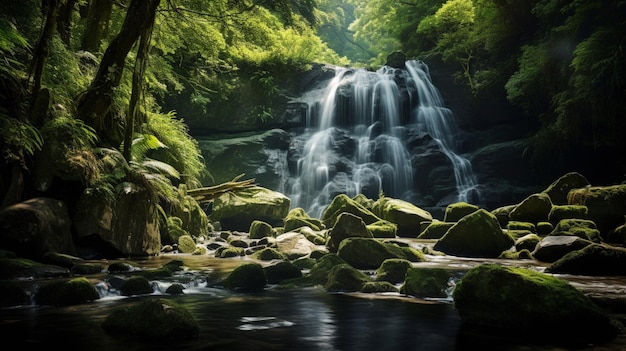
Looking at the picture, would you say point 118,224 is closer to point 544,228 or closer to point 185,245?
point 185,245

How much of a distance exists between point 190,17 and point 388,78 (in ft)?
49.7

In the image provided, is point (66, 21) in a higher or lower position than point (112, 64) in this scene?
higher

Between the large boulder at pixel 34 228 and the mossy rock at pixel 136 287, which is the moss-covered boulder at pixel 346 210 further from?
the mossy rock at pixel 136 287

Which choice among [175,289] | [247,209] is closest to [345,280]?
[175,289]

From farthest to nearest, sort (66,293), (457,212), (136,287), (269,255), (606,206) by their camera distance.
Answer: (457,212) → (606,206) → (269,255) → (136,287) → (66,293)

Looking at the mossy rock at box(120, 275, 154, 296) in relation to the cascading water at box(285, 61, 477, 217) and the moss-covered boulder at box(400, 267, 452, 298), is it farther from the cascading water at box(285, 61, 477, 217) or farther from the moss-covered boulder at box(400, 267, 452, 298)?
the cascading water at box(285, 61, 477, 217)

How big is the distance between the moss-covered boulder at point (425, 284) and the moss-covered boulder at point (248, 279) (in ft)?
7.31

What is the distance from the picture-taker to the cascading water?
72.2ft

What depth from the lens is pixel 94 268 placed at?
24.3 ft

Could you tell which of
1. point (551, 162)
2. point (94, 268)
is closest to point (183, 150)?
point (94, 268)

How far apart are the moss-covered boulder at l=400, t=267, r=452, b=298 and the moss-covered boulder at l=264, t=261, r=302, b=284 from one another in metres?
2.09

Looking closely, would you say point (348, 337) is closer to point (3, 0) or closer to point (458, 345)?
point (458, 345)

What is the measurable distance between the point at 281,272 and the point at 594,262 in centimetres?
539

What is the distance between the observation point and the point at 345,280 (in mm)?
7074
